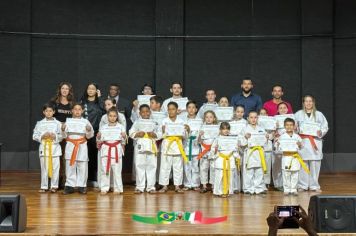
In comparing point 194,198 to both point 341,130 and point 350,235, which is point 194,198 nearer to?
point 350,235

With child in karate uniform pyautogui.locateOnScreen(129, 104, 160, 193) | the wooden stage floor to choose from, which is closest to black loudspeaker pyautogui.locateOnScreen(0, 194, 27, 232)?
the wooden stage floor

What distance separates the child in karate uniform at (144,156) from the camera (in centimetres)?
882

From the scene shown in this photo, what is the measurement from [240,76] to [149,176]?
368 cm

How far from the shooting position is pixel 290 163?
8.73 m

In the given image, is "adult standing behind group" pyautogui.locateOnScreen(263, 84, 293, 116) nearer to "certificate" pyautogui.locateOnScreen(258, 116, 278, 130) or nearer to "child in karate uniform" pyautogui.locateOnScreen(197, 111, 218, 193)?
"certificate" pyautogui.locateOnScreen(258, 116, 278, 130)

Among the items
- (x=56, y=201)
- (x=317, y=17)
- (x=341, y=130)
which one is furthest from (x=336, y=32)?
(x=56, y=201)

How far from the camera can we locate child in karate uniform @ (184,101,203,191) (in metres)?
9.16

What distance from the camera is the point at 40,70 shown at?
1148 cm

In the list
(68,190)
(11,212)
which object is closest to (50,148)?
(68,190)

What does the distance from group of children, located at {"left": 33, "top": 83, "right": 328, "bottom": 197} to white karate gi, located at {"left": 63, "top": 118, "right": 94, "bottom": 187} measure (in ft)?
0.05

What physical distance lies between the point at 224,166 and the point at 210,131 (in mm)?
680

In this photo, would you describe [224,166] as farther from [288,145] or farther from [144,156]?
[144,156]

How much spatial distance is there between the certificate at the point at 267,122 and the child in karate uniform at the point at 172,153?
113 cm

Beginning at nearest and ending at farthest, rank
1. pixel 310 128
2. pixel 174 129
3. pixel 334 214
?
pixel 334 214 → pixel 174 129 → pixel 310 128
